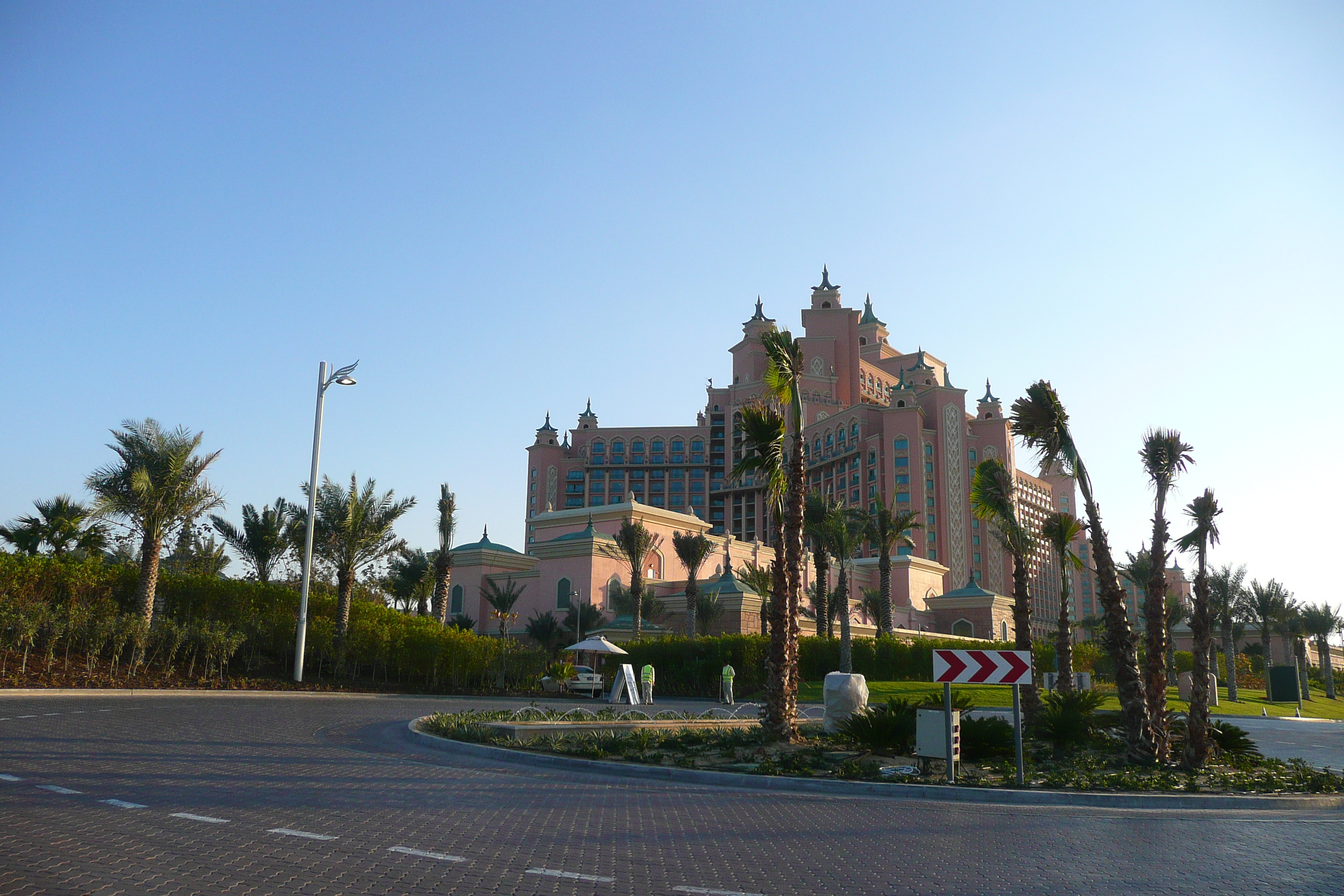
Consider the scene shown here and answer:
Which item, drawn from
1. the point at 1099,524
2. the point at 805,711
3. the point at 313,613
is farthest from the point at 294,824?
the point at 313,613

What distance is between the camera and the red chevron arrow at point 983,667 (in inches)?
446

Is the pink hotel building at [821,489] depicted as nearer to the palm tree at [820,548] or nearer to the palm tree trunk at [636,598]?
the palm tree trunk at [636,598]

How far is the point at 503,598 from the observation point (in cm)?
5219

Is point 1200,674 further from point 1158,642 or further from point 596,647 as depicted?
point 596,647

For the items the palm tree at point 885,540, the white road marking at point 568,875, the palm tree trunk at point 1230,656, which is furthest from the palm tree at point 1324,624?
the white road marking at point 568,875

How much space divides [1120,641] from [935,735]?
169 inches

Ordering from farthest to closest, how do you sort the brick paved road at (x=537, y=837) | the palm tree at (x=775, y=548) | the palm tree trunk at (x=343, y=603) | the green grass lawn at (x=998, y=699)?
the green grass lawn at (x=998, y=699) → the palm tree trunk at (x=343, y=603) → the palm tree at (x=775, y=548) → the brick paved road at (x=537, y=837)

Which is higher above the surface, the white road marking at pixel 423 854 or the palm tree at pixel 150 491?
the palm tree at pixel 150 491

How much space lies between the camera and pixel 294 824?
7.64 m

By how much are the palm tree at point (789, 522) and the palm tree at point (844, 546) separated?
19315 millimetres

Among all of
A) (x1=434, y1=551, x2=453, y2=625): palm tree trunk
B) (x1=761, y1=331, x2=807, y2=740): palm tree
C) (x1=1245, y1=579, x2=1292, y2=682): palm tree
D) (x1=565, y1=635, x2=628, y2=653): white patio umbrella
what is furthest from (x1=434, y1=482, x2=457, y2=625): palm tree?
(x1=1245, y1=579, x2=1292, y2=682): palm tree

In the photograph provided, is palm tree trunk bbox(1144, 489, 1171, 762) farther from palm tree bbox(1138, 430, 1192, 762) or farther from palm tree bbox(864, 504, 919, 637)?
palm tree bbox(864, 504, 919, 637)

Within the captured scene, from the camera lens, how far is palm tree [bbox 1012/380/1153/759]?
14125 millimetres

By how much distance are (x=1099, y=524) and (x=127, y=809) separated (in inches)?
529
